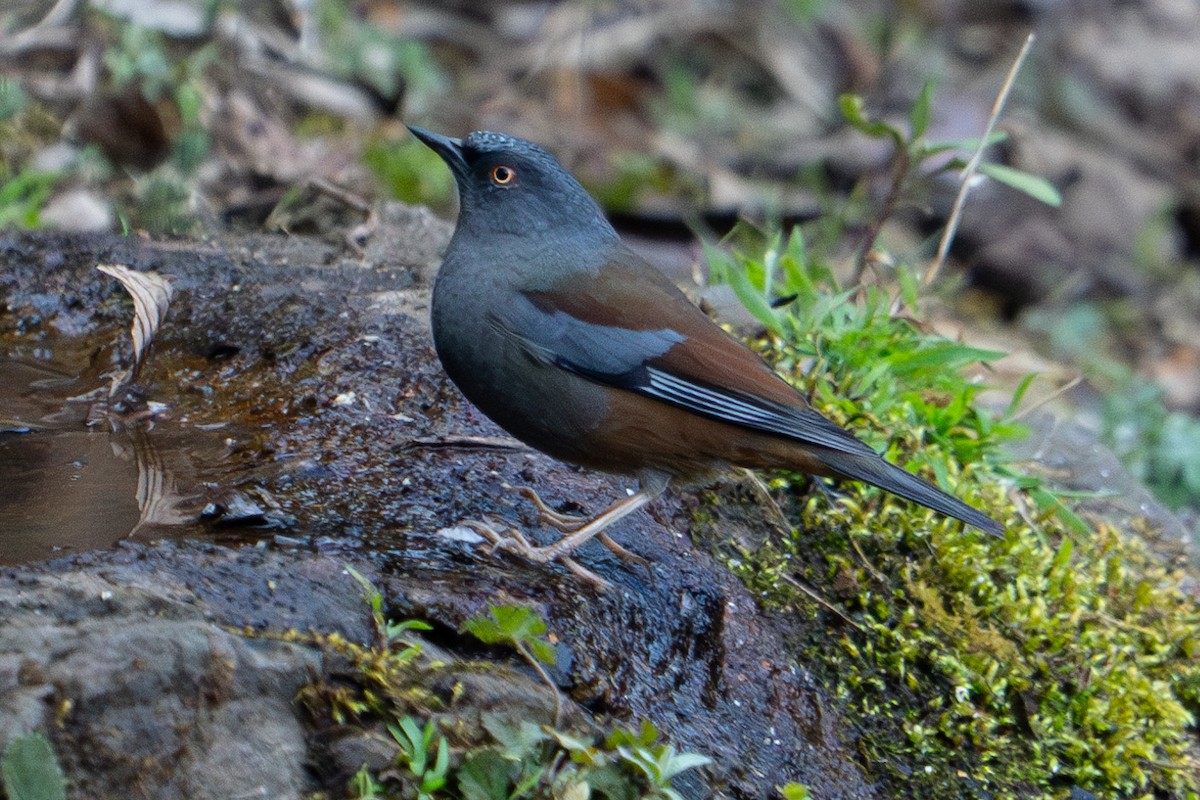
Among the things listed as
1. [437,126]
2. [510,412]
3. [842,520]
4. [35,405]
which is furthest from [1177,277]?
[35,405]

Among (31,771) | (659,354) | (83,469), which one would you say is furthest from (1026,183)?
(31,771)

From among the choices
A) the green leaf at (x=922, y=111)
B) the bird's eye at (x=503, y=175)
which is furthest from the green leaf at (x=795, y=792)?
the green leaf at (x=922, y=111)


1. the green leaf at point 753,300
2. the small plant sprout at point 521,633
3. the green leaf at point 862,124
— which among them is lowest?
the small plant sprout at point 521,633

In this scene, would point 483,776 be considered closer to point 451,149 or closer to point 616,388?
point 616,388

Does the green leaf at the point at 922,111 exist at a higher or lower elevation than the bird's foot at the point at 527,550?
higher

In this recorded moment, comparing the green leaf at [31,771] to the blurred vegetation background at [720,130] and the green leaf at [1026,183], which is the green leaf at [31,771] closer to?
the blurred vegetation background at [720,130]

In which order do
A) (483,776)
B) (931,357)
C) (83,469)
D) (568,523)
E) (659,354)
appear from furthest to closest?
(931,357) → (659,354) → (568,523) → (83,469) → (483,776)

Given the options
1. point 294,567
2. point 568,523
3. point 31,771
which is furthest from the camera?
point 568,523

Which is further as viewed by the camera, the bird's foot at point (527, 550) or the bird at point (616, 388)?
the bird at point (616, 388)

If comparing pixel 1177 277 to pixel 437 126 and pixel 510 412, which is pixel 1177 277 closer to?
pixel 437 126
